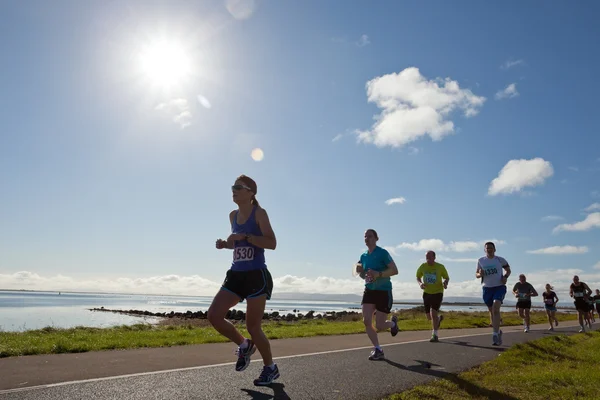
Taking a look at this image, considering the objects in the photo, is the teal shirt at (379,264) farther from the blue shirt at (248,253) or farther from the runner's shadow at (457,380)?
the blue shirt at (248,253)

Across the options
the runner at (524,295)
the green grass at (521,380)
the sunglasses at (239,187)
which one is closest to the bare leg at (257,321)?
the sunglasses at (239,187)

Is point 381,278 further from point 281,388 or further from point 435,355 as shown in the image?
point 281,388

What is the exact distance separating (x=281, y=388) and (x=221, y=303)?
117 centimetres

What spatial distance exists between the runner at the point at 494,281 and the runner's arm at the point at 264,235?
7.52 m

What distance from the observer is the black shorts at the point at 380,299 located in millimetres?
7363

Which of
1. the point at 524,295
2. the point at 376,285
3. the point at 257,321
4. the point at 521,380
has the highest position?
the point at 376,285

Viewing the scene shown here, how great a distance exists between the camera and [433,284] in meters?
10.9

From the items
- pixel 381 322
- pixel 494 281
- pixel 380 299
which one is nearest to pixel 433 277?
pixel 494 281

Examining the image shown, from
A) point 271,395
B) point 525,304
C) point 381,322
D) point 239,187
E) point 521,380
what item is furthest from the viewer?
point 525,304

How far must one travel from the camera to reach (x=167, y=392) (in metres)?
4.52

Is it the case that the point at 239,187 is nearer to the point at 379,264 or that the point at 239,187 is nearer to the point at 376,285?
the point at 379,264

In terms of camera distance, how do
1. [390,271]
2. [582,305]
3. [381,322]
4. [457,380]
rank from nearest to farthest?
[457,380]
[390,271]
[381,322]
[582,305]

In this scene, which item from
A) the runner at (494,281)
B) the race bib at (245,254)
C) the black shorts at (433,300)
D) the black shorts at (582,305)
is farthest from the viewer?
the black shorts at (582,305)

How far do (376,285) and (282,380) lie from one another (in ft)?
8.77
